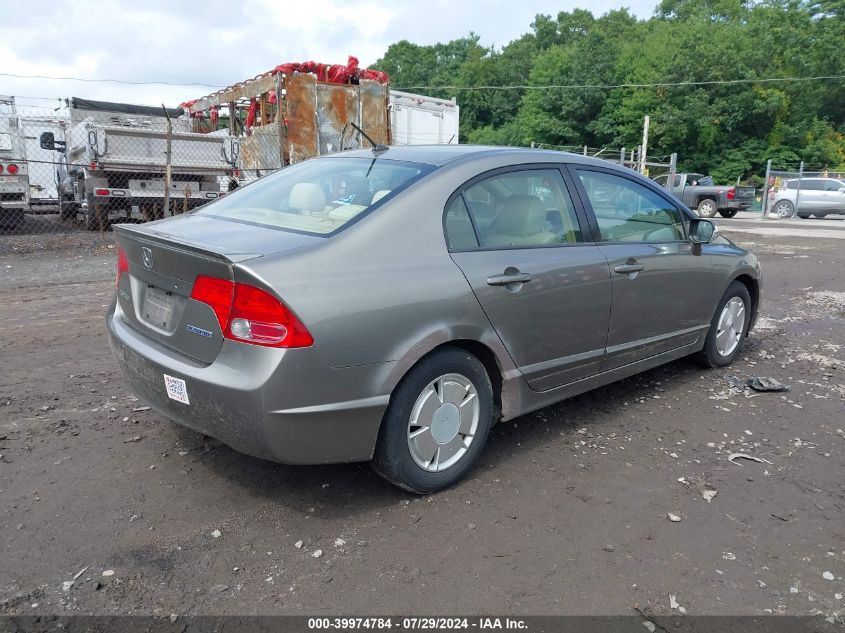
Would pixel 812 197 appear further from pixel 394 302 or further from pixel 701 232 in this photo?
pixel 394 302

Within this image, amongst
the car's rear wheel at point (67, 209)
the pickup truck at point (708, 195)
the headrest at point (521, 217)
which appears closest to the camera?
the headrest at point (521, 217)

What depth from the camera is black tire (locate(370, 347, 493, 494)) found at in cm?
292

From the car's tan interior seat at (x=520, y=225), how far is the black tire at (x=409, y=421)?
648 mm

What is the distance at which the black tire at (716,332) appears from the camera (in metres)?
4.95

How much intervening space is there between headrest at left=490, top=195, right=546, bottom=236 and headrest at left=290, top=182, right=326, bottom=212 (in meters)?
0.88

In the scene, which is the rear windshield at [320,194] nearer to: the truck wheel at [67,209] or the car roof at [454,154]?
the car roof at [454,154]

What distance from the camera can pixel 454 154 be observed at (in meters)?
3.56

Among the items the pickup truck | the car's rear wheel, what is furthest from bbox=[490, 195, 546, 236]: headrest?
the pickup truck

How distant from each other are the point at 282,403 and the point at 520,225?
163cm

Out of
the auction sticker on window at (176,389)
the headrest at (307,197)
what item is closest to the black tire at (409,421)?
the auction sticker on window at (176,389)

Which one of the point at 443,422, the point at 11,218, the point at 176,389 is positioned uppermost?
the point at 11,218

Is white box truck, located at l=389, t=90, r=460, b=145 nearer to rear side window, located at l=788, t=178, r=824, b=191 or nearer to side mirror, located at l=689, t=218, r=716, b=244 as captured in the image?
side mirror, located at l=689, t=218, r=716, b=244

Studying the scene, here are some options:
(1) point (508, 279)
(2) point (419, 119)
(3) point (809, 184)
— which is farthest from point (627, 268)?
(3) point (809, 184)

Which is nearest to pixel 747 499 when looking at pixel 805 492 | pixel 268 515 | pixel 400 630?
pixel 805 492
